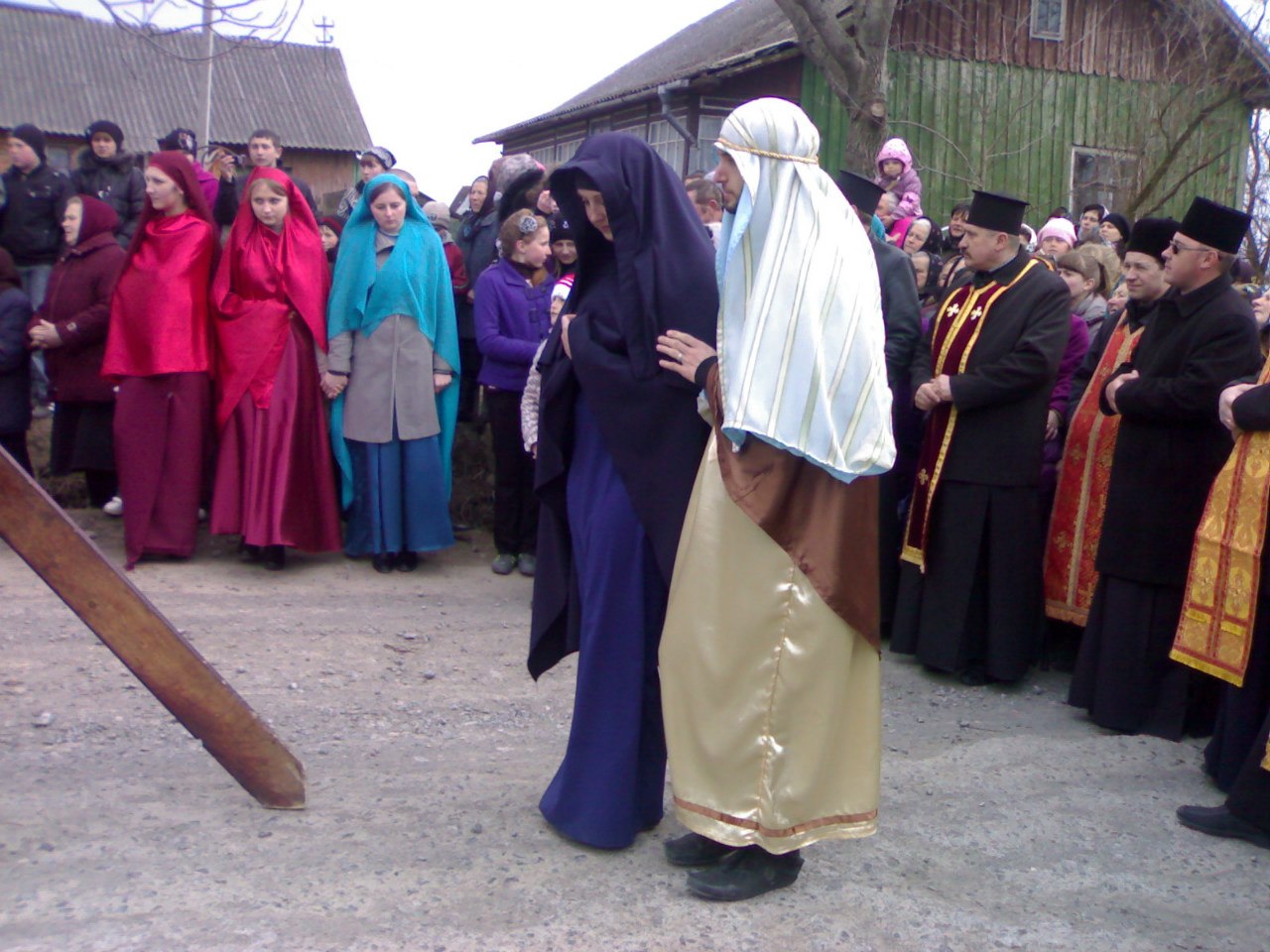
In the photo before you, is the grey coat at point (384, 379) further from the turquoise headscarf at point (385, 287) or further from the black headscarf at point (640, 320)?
the black headscarf at point (640, 320)

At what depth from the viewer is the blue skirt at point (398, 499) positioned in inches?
280

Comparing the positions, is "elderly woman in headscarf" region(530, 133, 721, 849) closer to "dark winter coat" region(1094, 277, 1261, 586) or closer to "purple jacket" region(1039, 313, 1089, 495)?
"dark winter coat" region(1094, 277, 1261, 586)

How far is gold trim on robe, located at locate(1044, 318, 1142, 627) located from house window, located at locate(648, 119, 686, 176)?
15814 mm

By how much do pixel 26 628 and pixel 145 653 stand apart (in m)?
2.64

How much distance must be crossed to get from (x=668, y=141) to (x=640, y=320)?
18846mm

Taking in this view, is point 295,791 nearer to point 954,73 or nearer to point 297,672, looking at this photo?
point 297,672

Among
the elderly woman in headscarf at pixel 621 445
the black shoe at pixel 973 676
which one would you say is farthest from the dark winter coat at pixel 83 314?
the black shoe at pixel 973 676

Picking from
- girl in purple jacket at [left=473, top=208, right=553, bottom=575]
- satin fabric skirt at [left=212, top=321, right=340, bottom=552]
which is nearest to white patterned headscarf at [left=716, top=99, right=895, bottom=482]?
girl in purple jacket at [left=473, top=208, right=553, bottom=575]

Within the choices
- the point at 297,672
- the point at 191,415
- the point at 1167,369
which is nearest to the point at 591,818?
the point at 297,672

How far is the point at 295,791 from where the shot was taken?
3.96m

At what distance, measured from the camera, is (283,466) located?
22.7 feet

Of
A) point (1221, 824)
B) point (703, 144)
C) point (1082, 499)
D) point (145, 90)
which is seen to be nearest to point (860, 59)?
point (703, 144)

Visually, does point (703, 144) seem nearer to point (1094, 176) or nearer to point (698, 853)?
point (1094, 176)

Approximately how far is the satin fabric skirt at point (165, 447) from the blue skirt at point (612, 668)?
3.87 metres
